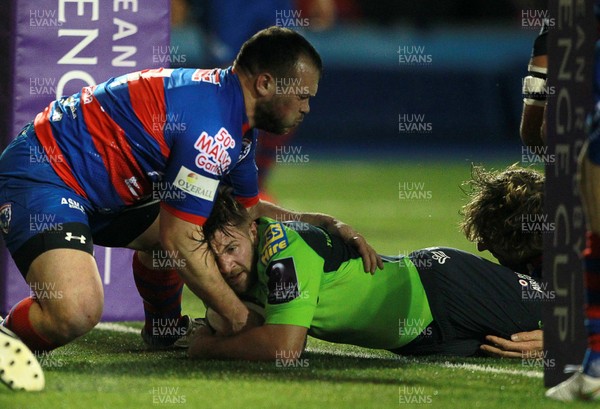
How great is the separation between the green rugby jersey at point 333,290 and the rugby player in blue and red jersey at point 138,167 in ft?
0.35

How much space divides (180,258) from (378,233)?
592cm

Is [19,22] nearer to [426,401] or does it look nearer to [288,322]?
[288,322]

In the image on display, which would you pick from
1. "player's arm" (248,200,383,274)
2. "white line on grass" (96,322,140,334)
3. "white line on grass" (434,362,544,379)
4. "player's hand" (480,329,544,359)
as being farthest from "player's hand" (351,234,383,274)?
"white line on grass" (96,322,140,334)

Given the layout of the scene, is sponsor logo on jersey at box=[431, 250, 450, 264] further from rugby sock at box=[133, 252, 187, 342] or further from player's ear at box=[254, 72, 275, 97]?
rugby sock at box=[133, 252, 187, 342]

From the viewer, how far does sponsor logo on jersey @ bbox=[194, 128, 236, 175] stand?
4.78 m

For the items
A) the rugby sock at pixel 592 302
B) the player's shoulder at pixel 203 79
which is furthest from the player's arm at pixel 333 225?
the rugby sock at pixel 592 302

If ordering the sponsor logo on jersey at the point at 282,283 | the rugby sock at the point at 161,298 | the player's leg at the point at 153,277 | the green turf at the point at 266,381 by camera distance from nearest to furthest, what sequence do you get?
1. the green turf at the point at 266,381
2. the sponsor logo on jersey at the point at 282,283
3. the player's leg at the point at 153,277
4. the rugby sock at the point at 161,298

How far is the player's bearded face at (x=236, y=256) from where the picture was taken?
15.9 feet

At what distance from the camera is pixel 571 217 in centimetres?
422

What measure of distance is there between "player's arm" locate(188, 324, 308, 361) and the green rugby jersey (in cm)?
4

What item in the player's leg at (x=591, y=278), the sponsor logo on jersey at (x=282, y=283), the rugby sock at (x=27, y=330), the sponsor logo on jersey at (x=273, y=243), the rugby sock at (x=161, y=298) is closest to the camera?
the player's leg at (x=591, y=278)

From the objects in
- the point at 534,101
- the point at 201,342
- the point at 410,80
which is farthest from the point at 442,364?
the point at 410,80

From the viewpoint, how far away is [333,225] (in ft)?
17.3

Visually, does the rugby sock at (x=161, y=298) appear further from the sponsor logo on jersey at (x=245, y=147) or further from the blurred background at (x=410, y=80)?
the blurred background at (x=410, y=80)
